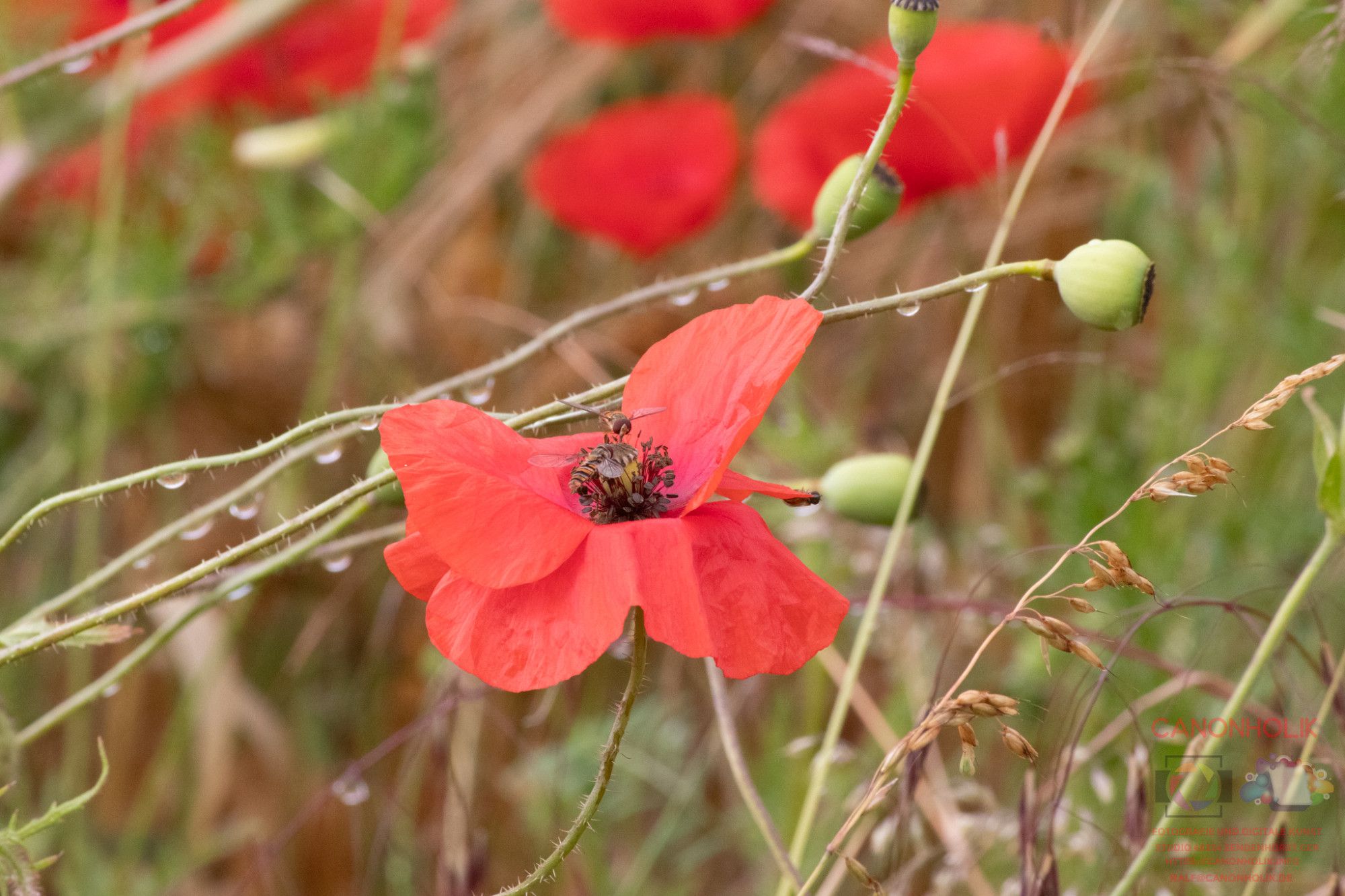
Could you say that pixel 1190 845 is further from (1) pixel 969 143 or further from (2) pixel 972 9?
(2) pixel 972 9

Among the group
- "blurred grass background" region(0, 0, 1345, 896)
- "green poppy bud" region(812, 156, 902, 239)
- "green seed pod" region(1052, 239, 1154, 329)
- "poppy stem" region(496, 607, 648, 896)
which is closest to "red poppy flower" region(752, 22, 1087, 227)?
"blurred grass background" region(0, 0, 1345, 896)

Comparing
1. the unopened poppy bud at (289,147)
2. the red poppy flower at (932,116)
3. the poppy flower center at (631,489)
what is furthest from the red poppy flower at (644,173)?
the poppy flower center at (631,489)

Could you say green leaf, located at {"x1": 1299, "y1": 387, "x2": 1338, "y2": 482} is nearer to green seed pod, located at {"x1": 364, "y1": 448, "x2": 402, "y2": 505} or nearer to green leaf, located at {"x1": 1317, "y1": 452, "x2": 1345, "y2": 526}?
green leaf, located at {"x1": 1317, "y1": 452, "x2": 1345, "y2": 526}

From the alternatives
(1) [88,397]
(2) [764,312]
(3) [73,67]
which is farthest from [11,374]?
(2) [764,312]

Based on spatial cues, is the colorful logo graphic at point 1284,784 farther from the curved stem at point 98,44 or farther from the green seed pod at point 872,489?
the curved stem at point 98,44

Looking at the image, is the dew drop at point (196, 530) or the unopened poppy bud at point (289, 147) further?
the unopened poppy bud at point (289, 147)
